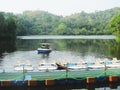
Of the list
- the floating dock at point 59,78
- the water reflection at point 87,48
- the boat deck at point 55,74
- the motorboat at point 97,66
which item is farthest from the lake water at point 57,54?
the motorboat at point 97,66

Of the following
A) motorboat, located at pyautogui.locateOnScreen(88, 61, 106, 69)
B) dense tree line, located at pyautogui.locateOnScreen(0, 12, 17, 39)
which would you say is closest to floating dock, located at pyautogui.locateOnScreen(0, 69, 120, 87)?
motorboat, located at pyautogui.locateOnScreen(88, 61, 106, 69)

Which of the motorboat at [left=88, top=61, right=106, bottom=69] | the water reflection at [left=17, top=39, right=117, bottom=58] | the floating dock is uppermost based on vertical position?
the motorboat at [left=88, top=61, right=106, bottom=69]

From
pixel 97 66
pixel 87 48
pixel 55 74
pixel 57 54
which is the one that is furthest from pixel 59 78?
pixel 87 48

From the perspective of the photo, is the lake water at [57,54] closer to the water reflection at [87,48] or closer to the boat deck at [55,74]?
the water reflection at [87,48]

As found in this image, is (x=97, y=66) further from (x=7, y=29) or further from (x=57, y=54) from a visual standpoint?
(x=7, y=29)

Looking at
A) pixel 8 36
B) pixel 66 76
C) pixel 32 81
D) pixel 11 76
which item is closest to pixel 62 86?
pixel 66 76

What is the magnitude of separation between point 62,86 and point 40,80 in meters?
2.55

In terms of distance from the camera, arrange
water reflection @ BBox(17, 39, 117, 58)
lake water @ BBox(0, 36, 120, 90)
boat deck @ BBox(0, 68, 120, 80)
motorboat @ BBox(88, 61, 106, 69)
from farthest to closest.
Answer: water reflection @ BBox(17, 39, 117, 58) → lake water @ BBox(0, 36, 120, 90) → motorboat @ BBox(88, 61, 106, 69) → boat deck @ BBox(0, 68, 120, 80)

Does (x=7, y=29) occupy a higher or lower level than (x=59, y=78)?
higher

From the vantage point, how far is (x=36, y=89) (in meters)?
33.6

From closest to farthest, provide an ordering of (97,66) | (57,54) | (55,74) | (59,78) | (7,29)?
(59,78) < (55,74) < (97,66) < (57,54) < (7,29)

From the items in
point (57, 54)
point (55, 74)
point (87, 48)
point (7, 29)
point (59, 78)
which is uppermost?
point (7, 29)

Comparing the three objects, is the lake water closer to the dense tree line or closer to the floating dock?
the floating dock

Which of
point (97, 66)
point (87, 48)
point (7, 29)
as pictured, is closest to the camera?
point (97, 66)
